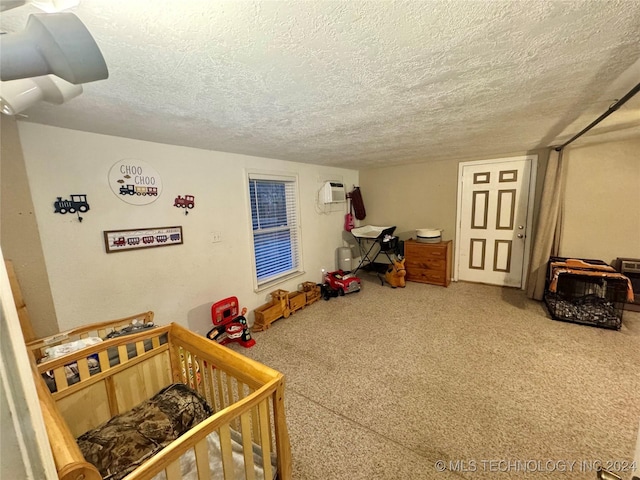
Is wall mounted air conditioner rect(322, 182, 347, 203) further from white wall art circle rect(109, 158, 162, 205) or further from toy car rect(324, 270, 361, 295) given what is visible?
white wall art circle rect(109, 158, 162, 205)

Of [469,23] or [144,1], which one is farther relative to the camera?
[469,23]

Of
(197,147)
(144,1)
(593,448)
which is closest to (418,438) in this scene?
(593,448)

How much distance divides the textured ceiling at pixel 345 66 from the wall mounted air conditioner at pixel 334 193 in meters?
2.08

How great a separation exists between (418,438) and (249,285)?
7.77ft

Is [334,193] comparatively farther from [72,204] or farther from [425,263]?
[72,204]

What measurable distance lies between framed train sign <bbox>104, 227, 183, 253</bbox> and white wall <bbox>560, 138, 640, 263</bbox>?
4.96 metres

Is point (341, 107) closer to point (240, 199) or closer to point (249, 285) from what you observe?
point (240, 199)

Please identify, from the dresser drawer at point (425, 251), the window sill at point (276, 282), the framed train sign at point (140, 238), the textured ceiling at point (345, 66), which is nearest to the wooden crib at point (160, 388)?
the framed train sign at point (140, 238)

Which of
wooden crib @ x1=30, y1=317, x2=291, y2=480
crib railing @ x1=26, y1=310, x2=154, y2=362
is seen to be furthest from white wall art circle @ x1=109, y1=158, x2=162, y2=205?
wooden crib @ x1=30, y1=317, x2=291, y2=480

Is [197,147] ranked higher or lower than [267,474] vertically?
higher

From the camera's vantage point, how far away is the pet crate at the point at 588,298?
2.80m

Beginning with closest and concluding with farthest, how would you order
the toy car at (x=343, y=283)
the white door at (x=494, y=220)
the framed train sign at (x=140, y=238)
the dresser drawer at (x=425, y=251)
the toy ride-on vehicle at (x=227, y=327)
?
1. the framed train sign at (x=140, y=238)
2. the toy ride-on vehicle at (x=227, y=327)
3. the white door at (x=494, y=220)
4. the toy car at (x=343, y=283)
5. the dresser drawer at (x=425, y=251)

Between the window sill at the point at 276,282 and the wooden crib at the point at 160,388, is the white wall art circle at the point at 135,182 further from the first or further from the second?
the window sill at the point at 276,282

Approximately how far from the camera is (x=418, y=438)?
5.44 ft
